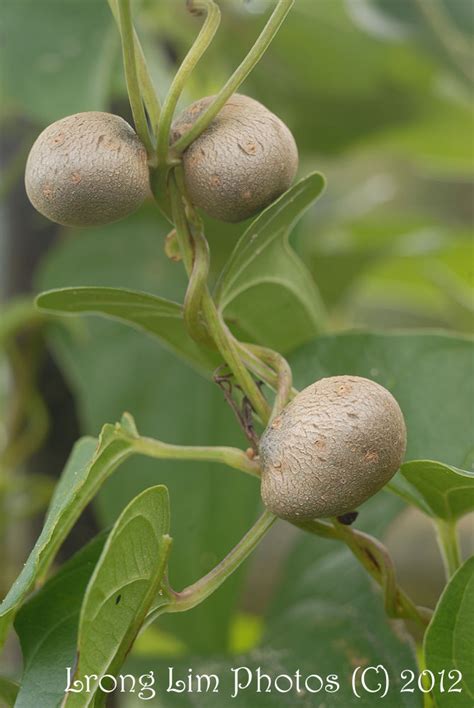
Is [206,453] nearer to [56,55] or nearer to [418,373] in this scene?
[418,373]

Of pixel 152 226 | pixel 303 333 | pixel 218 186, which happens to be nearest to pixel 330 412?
pixel 218 186

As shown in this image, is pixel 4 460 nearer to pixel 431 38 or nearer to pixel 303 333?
pixel 303 333

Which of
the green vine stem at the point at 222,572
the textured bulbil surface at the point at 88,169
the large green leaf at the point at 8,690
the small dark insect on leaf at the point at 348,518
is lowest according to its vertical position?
the large green leaf at the point at 8,690

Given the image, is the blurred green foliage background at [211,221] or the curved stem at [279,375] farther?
the blurred green foliage background at [211,221]

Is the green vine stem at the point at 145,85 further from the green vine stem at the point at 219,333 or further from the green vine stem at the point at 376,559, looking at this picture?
the green vine stem at the point at 376,559

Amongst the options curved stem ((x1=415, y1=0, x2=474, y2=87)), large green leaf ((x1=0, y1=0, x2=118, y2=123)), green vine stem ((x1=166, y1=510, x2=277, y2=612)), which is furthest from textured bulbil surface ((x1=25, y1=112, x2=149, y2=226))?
curved stem ((x1=415, y1=0, x2=474, y2=87))

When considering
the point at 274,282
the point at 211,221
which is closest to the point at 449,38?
the point at 211,221

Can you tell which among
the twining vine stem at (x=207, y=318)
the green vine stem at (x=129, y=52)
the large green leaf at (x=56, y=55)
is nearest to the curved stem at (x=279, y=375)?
the twining vine stem at (x=207, y=318)

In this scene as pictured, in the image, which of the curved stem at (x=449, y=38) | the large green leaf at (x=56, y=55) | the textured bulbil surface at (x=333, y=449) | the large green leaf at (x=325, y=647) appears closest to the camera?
the textured bulbil surface at (x=333, y=449)
